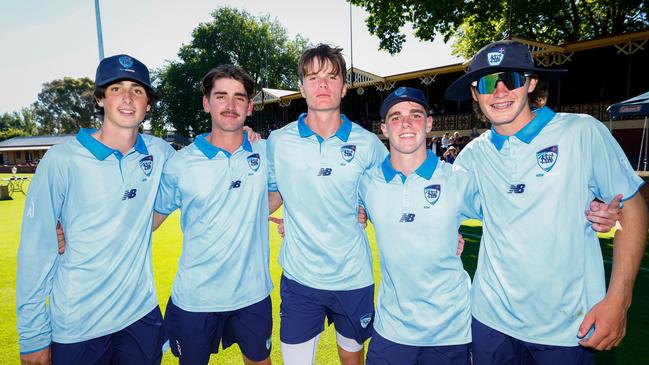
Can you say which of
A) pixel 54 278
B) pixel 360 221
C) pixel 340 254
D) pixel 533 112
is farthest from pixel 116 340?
pixel 533 112

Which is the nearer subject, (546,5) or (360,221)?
(360,221)

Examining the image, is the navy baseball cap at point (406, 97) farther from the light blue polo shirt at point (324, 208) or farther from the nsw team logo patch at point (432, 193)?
the nsw team logo patch at point (432, 193)

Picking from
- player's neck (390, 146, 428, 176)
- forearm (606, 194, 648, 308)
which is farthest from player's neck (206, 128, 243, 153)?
forearm (606, 194, 648, 308)

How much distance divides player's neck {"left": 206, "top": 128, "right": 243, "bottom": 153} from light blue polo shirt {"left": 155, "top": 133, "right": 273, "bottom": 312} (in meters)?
0.08

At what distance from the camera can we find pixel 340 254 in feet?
10.6

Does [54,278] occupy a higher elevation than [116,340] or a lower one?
higher

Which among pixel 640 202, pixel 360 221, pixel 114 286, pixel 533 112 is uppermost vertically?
pixel 533 112

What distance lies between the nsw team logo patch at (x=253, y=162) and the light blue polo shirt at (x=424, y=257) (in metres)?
1.21

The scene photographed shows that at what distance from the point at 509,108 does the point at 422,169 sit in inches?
29.0

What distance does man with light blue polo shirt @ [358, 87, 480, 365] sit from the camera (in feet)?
8.70

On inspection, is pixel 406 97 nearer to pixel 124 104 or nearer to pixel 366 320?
pixel 366 320

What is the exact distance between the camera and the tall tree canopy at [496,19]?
676 inches

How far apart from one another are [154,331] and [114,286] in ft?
1.64

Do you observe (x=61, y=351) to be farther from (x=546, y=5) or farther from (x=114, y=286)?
(x=546, y=5)
